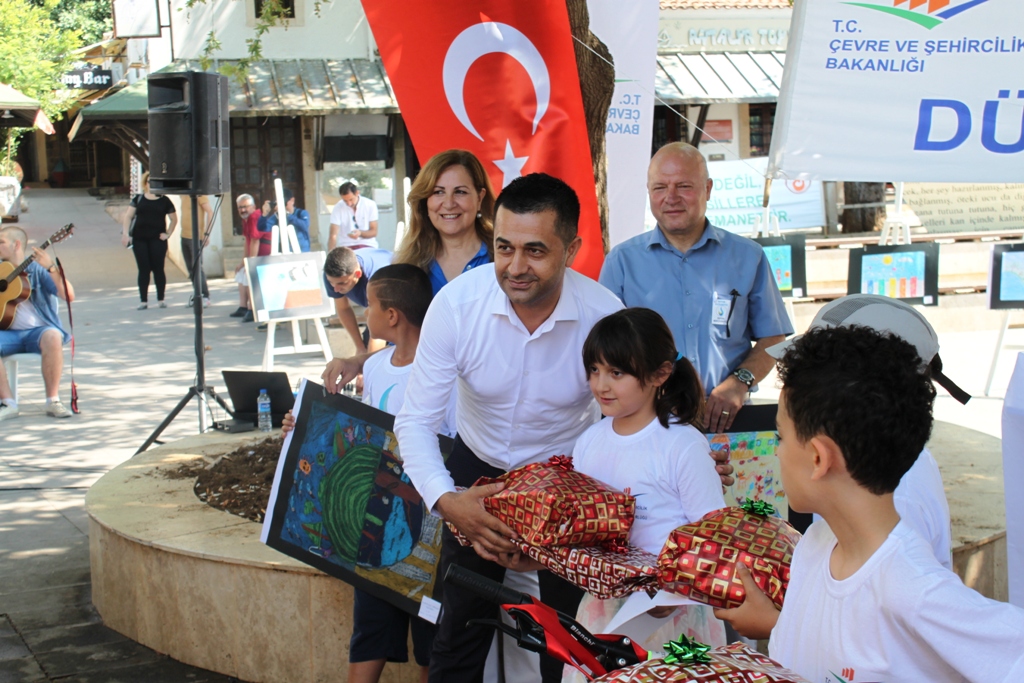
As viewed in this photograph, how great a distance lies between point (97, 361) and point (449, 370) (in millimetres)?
10127

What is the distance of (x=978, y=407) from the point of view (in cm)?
920

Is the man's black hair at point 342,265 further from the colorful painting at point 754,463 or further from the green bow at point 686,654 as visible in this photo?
the green bow at point 686,654

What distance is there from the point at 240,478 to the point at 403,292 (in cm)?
189

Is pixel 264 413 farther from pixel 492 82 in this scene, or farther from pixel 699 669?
pixel 699 669

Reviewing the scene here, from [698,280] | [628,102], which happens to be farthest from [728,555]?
[628,102]

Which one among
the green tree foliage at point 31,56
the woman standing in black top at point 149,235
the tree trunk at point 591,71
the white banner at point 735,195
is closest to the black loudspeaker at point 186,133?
the tree trunk at point 591,71

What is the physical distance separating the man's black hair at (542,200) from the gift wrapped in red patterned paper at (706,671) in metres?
1.59

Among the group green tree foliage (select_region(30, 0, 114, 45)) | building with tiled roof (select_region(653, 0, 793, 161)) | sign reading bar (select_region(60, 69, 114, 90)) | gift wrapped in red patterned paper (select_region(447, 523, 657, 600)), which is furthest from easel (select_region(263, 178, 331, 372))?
green tree foliage (select_region(30, 0, 114, 45))

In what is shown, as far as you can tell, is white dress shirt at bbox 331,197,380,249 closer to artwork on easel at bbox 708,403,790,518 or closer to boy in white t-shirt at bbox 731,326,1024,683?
artwork on easel at bbox 708,403,790,518

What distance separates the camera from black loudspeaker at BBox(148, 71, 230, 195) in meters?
8.45

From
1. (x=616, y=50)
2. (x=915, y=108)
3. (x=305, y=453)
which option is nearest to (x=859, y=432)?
(x=915, y=108)

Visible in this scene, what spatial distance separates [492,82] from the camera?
432 cm

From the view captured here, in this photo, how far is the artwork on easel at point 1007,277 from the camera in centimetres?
939

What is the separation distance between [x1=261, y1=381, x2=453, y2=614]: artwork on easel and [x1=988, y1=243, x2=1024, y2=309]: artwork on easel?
750 cm
